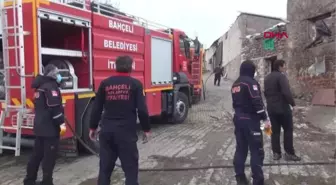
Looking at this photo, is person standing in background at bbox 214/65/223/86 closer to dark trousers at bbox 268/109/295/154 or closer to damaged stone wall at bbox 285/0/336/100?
damaged stone wall at bbox 285/0/336/100

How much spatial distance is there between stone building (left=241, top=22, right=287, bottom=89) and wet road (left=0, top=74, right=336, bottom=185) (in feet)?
22.8

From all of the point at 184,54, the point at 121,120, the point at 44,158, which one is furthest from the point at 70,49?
the point at 184,54

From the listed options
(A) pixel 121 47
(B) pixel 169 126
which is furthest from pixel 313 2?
(A) pixel 121 47

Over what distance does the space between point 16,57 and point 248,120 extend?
3.69 metres

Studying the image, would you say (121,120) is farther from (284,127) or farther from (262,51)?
(262,51)

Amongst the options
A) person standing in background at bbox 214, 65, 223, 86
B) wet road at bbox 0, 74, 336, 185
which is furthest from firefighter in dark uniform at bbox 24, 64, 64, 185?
person standing in background at bbox 214, 65, 223, 86

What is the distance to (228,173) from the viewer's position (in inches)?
219

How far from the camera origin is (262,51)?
1903 centimetres

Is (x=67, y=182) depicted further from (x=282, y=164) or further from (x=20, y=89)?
(x=282, y=164)

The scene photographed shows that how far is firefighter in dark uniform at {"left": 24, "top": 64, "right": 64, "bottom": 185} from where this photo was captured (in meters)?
A: 4.64

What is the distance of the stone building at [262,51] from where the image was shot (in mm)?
16672

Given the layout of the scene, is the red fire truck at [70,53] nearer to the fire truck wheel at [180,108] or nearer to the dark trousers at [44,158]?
the dark trousers at [44,158]

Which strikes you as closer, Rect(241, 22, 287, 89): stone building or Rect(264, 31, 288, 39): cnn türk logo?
Rect(264, 31, 288, 39): cnn türk logo

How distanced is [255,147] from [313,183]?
116 centimetres
